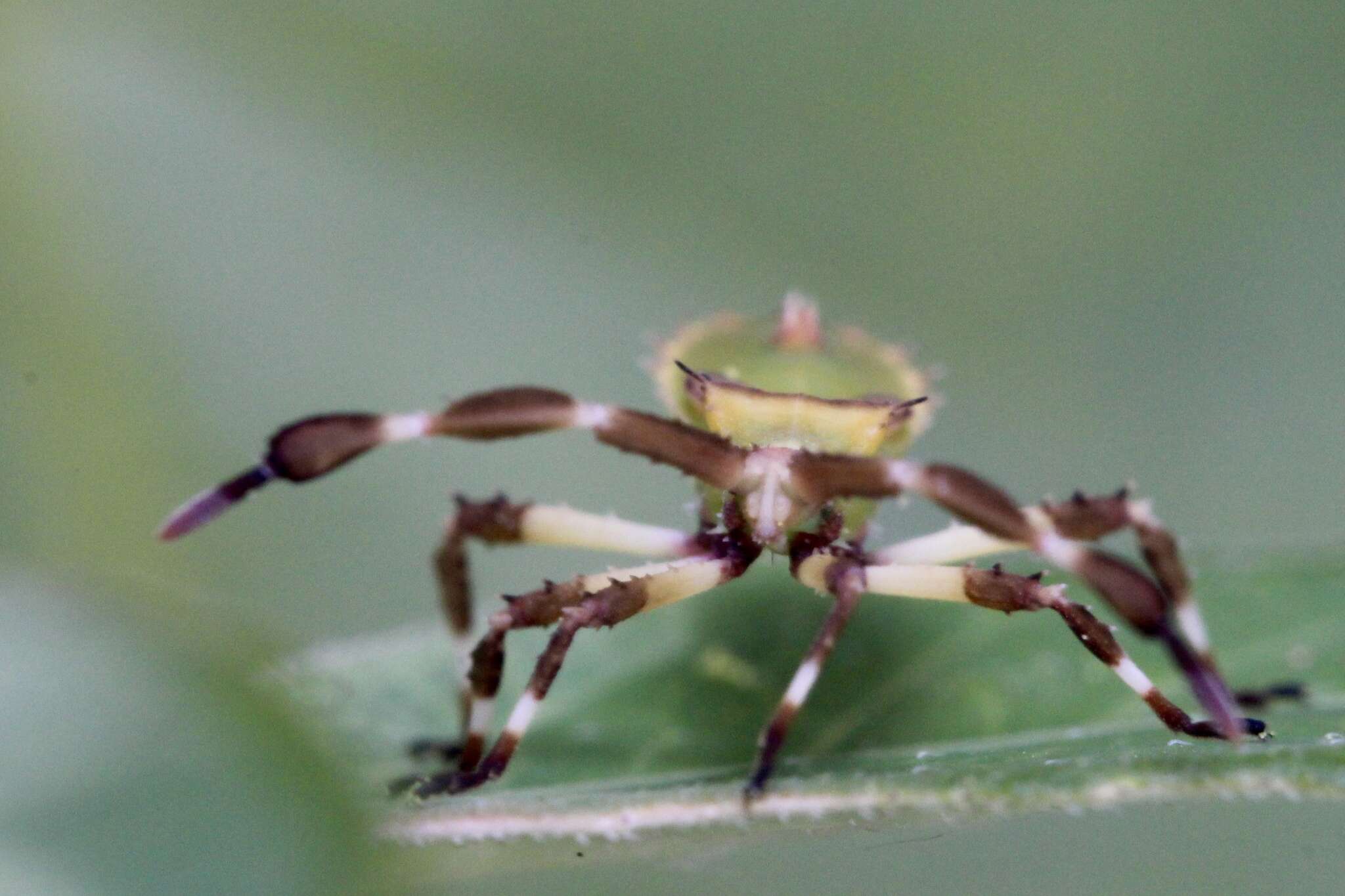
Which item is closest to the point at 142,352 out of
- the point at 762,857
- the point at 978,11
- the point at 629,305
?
the point at 629,305

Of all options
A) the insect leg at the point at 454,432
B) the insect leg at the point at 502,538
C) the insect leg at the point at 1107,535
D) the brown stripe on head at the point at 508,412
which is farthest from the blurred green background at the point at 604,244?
→ the brown stripe on head at the point at 508,412

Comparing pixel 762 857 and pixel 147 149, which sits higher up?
pixel 147 149

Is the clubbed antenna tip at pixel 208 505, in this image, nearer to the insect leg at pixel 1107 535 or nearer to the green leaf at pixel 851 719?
the green leaf at pixel 851 719

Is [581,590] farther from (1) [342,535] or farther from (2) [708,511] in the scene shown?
(1) [342,535]

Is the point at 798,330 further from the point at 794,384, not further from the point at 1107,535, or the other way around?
the point at 1107,535

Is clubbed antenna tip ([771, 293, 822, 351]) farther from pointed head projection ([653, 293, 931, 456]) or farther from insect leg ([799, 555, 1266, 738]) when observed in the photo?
insect leg ([799, 555, 1266, 738])

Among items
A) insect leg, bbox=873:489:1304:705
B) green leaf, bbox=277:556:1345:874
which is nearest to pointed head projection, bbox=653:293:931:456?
insect leg, bbox=873:489:1304:705

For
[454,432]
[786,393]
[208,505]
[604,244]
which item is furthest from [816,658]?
[604,244]
